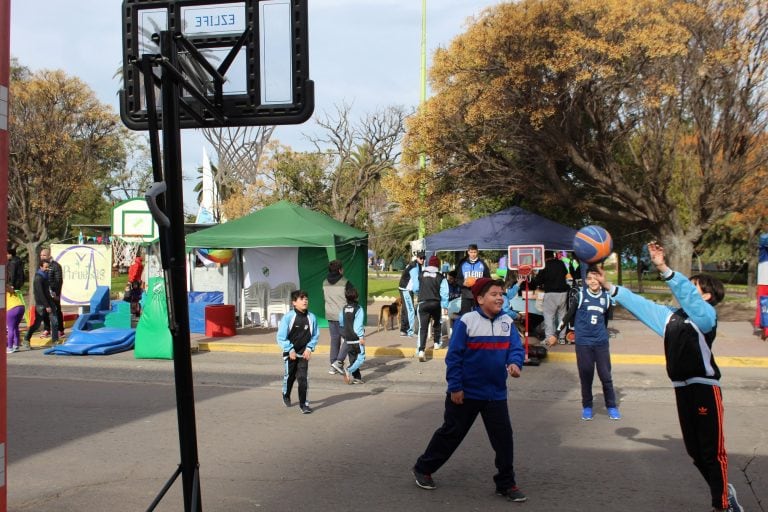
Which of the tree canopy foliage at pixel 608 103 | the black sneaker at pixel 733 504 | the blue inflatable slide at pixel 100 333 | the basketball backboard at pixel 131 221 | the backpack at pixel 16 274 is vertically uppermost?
the tree canopy foliage at pixel 608 103

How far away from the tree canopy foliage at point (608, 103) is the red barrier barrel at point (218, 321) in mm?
6855

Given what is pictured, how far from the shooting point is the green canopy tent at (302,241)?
15.2 m

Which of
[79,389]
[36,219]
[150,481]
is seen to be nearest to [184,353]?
[150,481]

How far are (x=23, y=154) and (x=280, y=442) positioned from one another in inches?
742

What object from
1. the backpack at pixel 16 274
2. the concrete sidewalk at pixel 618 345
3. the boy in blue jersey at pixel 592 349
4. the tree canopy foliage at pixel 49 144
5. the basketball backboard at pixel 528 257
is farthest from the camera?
the tree canopy foliage at pixel 49 144

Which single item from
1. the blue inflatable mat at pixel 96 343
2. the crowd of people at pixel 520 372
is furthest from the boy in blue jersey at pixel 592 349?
the blue inflatable mat at pixel 96 343

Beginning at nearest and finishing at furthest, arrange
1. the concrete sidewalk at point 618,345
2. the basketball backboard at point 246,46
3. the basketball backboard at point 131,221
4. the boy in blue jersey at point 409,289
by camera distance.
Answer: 1. the basketball backboard at point 246,46
2. the concrete sidewalk at point 618,345
3. the boy in blue jersey at point 409,289
4. the basketball backboard at point 131,221

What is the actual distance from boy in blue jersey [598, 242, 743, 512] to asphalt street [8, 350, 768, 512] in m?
0.57

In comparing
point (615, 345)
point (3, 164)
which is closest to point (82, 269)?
point (615, 345)

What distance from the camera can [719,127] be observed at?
15688 millimetres

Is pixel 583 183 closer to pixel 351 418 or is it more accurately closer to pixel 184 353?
pixel 351 418

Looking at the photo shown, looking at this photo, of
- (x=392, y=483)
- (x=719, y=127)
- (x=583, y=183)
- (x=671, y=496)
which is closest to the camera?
(x=671, y=496)

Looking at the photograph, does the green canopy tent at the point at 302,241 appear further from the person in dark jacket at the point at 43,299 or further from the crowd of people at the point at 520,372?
the crowd of people at the point at 520,372

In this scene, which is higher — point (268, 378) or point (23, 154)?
point (23, 154)
